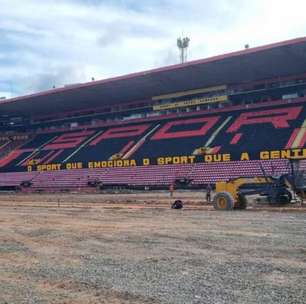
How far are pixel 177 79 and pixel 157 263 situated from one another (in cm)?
4037

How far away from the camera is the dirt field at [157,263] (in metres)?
7.01

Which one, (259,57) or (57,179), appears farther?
(57,179)

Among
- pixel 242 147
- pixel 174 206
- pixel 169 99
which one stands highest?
pixel 169 99

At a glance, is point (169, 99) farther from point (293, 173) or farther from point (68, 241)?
point (68, 241)

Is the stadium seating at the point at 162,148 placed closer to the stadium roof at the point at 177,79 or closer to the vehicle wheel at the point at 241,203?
the stadium roof at the point at 177,79

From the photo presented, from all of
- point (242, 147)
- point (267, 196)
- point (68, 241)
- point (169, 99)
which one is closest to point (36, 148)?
point (169, 99)

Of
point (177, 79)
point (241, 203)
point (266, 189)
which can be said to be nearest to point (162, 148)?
point (177, 79)

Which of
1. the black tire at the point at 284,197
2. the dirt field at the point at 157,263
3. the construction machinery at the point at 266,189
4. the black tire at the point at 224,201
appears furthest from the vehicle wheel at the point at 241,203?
the dirt field at the point at 157,263

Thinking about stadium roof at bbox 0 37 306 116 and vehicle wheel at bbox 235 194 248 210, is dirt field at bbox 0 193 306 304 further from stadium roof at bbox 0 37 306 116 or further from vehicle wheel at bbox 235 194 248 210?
stadium roof at bbox 0 37 306 116

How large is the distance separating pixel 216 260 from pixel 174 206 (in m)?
14.9

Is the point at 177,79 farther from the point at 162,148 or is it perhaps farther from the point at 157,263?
the point at 157,263

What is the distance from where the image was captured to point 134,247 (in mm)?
11320

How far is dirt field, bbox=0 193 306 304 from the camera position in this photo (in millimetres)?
7008

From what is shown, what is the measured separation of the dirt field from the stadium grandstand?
21676 millimetres
